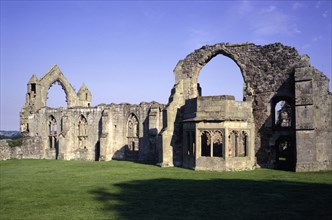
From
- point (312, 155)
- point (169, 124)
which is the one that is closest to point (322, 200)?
point (312, 155)

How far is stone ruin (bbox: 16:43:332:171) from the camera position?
21.3m

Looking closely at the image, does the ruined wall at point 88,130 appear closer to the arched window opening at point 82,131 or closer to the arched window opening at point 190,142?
the arched window opening at point 82,131

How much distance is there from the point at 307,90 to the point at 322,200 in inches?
437

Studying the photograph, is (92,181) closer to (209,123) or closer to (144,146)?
(209,123)

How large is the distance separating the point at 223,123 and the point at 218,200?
988cm

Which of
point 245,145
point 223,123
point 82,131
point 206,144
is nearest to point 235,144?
point 245,145

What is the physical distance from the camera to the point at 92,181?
17.0m

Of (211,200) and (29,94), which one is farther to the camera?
(29,94)

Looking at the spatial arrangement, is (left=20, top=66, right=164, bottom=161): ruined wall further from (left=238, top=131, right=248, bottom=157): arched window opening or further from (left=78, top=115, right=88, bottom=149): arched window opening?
(left=238, top=131, right=248, bottom=157): arched window opening

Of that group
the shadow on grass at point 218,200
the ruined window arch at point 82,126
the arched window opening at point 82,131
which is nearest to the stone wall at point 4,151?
the arched window opening at point 82,131

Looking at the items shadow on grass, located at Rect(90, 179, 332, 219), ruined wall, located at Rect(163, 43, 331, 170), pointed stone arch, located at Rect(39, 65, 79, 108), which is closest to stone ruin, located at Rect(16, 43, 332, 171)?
ruined wall, located at Rect(163, 43, 331, 170)

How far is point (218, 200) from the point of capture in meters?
11.9

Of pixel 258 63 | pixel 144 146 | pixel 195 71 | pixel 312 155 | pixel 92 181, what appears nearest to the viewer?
pixel 92 181

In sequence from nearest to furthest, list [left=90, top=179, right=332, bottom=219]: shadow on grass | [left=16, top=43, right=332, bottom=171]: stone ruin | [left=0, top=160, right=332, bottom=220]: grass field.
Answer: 1. [left=90, top=179, right=332, bottom=219]: shadow on grass
2. [left=0, top=160, right=332, bottom=220]: grass field
3. [left=16, top=43, right=332, bottom=171]: stone ruin
